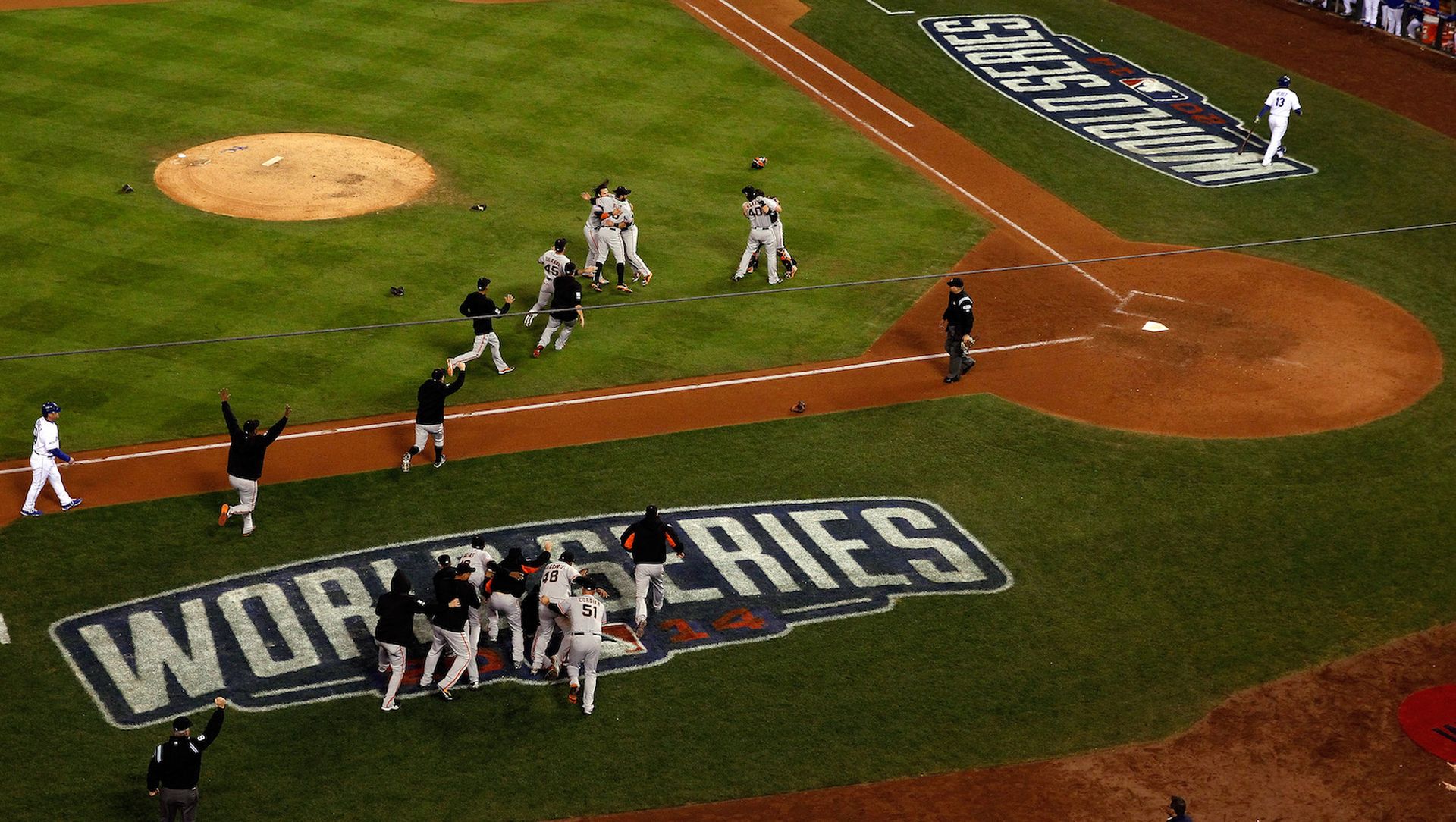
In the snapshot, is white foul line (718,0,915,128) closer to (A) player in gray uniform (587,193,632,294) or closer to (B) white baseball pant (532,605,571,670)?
(A) player in gray uniform (587,193,632,294)

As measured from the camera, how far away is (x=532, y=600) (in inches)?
701

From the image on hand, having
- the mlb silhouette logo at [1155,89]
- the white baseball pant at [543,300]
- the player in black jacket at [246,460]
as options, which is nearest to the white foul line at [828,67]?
the mlb silhouette logo at [1155,89]

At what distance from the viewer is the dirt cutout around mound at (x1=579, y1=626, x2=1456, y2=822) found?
52.5ft

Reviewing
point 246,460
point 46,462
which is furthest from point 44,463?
point 246,460

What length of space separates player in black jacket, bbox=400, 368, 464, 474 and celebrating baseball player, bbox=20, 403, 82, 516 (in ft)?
8.95

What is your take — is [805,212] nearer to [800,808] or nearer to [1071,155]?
[1071,155]

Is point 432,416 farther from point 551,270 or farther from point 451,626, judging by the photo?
point 451,626

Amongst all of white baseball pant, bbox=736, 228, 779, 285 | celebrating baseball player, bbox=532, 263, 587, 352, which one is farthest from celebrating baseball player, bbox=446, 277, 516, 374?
white baseball pant, bbox=736, 228, 779, 285

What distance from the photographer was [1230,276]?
27.7 metres

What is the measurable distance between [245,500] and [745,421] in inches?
288

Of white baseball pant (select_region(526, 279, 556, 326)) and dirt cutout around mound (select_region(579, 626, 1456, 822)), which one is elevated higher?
white baseball pant (select_region(526, 279, 556, 326))

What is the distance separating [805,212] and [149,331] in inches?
482

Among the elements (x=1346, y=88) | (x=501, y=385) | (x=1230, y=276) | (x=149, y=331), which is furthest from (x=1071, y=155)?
(x=149, y=331)

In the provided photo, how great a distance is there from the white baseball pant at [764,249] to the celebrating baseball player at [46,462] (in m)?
10.5
